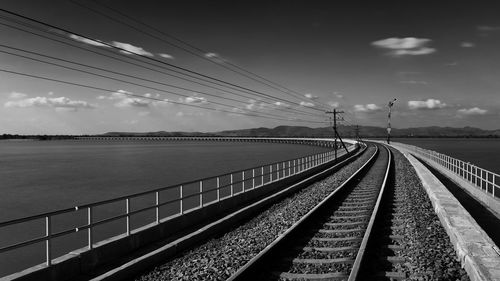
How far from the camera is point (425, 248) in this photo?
988 centimetres

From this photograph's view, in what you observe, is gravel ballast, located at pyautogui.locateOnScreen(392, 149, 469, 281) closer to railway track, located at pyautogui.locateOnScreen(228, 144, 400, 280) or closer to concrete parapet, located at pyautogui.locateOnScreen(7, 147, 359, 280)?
railway track, located at pyautogui.locateOnScreen(228, 144, 400, 280)

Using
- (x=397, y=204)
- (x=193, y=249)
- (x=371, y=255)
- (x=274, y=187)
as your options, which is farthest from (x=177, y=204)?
(x=371, y=255)

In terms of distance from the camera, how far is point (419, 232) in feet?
38.2

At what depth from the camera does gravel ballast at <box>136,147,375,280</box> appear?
834 cm


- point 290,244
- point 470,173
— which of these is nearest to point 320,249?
point 290,244

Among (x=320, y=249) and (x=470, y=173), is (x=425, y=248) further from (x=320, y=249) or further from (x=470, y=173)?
(x=470, y=173)

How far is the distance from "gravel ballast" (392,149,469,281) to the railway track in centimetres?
80

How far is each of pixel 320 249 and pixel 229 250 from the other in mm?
2213

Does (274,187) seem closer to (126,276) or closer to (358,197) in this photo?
(358,197)

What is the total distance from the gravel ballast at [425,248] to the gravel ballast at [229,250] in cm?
340

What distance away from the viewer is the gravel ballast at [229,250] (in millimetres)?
8344

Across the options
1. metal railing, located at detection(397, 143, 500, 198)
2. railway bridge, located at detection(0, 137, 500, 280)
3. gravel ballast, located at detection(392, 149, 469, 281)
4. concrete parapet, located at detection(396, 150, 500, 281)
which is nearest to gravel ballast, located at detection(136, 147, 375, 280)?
railway bridge, located at detection(0, 137, 500, 280)

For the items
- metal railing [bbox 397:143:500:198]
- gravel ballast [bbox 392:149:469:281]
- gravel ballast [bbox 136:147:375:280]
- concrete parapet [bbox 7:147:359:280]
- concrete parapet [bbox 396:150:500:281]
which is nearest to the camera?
concrete parapet [bbox 396:150:500:281]

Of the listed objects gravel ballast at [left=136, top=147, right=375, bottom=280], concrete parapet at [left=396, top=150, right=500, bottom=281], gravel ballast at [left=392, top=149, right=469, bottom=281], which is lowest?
gravel ballast at [left=136, top=147, right=375, bottom=280]
